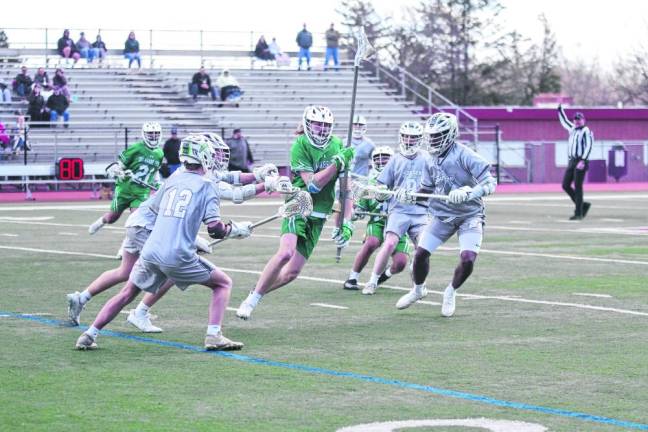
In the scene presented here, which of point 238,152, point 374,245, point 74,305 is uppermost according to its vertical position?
point 238,152

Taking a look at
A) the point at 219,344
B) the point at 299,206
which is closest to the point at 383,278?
the point at 299,206

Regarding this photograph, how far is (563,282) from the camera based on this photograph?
14.1 meters

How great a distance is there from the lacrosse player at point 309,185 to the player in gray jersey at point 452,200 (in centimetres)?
79

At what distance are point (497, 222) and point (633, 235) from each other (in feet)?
13.5

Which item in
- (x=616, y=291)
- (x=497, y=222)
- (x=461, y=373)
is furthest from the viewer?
(x=497, y=222)

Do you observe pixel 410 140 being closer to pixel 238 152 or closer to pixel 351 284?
pixel 351 284

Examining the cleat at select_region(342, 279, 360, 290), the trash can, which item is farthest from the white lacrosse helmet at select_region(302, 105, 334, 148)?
the trash can

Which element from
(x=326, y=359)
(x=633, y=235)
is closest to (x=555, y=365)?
(x=326, y=359)

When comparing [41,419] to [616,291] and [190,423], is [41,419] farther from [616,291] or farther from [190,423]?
[616,291]

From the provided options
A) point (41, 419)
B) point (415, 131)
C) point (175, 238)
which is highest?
point (415, 131)

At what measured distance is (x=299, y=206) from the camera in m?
11.1

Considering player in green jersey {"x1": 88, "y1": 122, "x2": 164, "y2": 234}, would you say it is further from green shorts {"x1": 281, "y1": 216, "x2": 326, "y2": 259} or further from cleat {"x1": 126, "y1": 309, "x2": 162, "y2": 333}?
cleat {"x1": 126, "y1": 309, "x2": 162, "y2": 333}

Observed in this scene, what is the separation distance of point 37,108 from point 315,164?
88.0 feet

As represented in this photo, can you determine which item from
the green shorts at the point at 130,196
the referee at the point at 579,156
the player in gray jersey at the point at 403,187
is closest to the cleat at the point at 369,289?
the player in gray jersey at the point at 403,187
